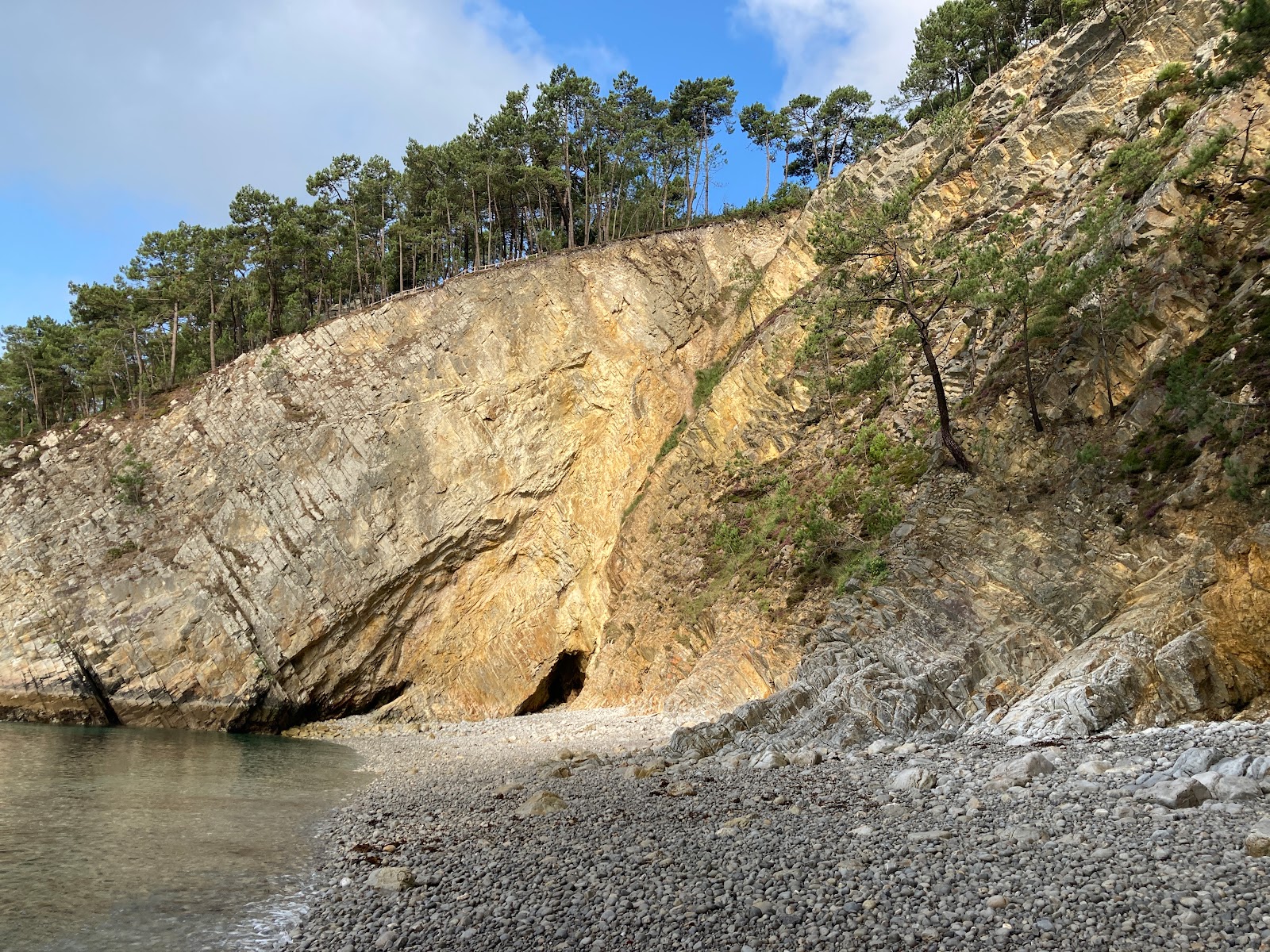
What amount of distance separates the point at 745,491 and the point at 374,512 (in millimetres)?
16514

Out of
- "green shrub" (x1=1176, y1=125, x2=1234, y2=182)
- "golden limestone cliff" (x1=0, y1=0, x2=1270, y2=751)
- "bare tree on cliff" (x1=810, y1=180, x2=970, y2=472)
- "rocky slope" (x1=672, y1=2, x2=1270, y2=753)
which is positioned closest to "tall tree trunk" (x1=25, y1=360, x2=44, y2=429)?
"golden limestone cliff" (x1=0, y1=0, x2=1270, y2=751)

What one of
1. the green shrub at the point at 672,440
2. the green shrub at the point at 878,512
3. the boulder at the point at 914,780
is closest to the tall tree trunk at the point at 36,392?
the green shrub at the point at 672,440

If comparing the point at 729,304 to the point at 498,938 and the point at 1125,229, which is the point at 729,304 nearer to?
the point at 1125,229

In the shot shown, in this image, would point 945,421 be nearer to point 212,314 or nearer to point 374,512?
point 374,512

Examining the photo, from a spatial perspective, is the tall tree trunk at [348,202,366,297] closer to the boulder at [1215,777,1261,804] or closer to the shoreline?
the shoreline

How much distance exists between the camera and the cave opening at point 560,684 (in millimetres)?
31406

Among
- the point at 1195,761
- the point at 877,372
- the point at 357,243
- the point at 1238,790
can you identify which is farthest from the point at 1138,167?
the point at 357,243

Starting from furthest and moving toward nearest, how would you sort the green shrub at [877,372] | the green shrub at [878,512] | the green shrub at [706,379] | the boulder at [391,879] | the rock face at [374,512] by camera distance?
the green shrub at [706,379], the rock face at [374,512], the green shrub at [877,372], the green shrub at [878,512], the boulder at [391,879]

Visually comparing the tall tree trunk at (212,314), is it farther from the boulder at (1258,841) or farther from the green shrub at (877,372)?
the boulder at (1258,841)

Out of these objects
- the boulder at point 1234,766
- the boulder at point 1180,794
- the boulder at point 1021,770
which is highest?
the boulder at point 1234,766

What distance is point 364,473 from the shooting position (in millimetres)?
33656

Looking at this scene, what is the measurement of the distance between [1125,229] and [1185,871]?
1733 cm

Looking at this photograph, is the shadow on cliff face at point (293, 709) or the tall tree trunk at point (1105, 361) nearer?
the tall tree trunk at point (1105, 361)

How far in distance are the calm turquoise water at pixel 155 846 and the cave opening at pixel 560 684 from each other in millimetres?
11441
